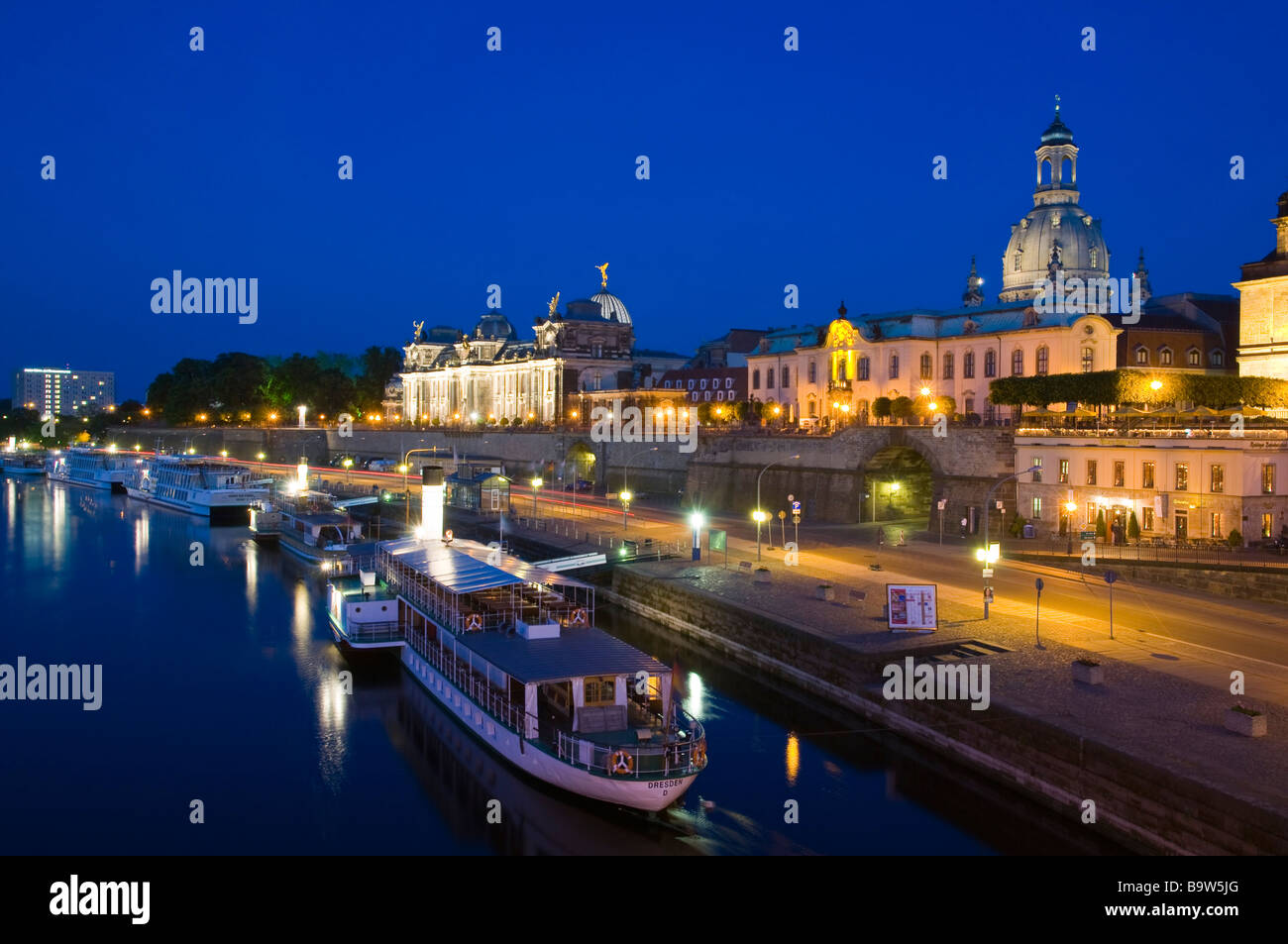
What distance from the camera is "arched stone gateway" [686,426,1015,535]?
5412 cm

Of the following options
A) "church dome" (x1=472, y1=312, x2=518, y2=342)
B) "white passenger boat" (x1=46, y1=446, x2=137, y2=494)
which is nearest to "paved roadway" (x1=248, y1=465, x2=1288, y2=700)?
"white passenger boat" (x1=46, y1=446, x2=137, y2=494)

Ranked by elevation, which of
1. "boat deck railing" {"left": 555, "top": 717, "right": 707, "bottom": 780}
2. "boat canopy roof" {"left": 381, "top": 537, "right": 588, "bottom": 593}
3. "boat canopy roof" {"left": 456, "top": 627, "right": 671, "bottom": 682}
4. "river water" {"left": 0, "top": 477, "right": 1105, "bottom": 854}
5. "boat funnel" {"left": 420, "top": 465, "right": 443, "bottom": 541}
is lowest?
"river water" {"left": 0, "top": 477, "right": 1105, "bottom": 854}

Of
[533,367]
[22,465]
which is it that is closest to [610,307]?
[533,367]

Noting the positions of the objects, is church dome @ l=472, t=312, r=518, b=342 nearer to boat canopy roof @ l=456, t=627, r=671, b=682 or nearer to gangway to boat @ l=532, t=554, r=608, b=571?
gangway to boat @ l=532, t=554, r=608, b=571

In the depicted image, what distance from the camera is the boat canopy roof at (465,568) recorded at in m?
30.8

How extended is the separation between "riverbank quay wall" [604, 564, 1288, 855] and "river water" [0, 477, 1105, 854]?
837mm

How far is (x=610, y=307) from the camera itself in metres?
136

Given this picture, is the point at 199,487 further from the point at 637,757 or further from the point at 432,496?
the point at 637,757

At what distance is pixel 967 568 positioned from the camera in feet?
141

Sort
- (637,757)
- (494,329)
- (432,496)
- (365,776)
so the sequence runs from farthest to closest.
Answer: (494,329) → (432,496) → (365,776) → (637,757)

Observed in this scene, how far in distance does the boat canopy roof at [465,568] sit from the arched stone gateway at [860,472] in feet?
92.1

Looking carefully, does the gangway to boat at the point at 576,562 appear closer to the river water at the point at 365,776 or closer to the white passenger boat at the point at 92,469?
the river water at the point at 365,776

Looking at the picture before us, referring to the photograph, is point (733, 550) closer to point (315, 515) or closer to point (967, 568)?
point (967, 568)

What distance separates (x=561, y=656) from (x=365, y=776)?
6.13 meters
